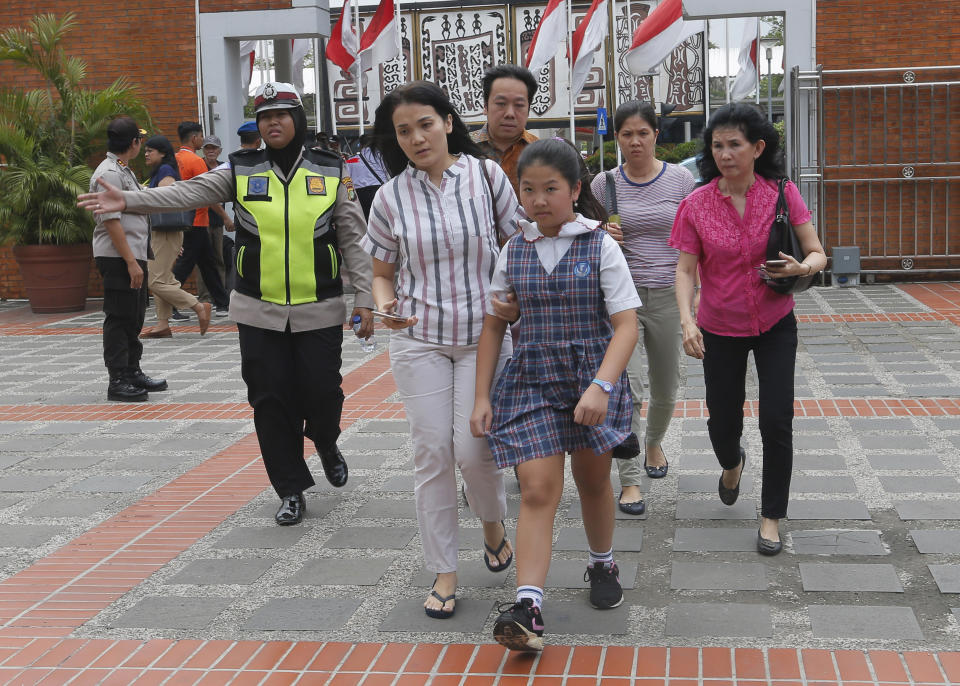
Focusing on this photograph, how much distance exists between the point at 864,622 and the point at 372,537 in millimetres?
2144

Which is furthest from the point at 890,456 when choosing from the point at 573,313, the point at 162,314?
the point at 162,314

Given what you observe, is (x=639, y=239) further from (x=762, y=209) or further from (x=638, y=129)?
(x=762, y=209)

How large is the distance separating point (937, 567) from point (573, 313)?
176 centimetres

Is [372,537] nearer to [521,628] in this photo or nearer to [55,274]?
[521,628]

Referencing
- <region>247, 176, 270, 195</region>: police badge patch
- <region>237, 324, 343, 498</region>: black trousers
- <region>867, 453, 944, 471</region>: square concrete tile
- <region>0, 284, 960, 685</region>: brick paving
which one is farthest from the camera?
<region>867, 453, 944, 471</region>: square concrete tile

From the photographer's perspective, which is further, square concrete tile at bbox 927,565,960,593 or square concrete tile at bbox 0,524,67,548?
square concrete tile at bbox 0,524,67,548

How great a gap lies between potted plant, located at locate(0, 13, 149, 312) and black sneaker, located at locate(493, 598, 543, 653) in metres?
11.4

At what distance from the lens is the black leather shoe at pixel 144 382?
8.55m

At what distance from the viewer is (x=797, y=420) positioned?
697cm

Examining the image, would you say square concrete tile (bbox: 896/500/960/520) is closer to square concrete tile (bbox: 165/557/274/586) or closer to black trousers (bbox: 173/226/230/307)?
square concrete tile (bbox: 165/557/274/586)

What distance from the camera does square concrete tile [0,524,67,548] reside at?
205 inches

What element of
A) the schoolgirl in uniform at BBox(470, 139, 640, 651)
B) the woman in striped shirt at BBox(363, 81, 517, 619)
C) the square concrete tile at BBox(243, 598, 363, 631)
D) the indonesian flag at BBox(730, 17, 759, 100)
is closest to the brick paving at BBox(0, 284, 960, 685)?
the square concrete tile at BBox(243, 598, 363, 631)

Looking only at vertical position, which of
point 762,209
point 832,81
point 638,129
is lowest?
point 762,209

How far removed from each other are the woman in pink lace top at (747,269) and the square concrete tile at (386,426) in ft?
9.31
